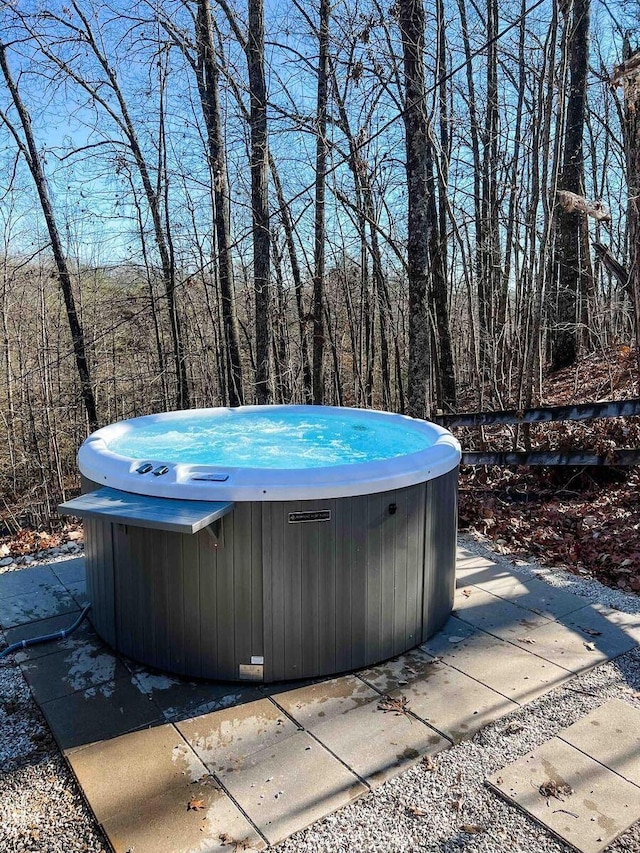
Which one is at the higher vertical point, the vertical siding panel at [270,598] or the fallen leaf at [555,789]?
the vertical siding panel at [270,598]

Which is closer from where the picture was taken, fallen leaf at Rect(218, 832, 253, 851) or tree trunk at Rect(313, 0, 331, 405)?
fallen leaf at Rect(218, 832, 253, 851)

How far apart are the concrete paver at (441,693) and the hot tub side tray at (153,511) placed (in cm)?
105

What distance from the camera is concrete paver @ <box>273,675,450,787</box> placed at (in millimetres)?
2113

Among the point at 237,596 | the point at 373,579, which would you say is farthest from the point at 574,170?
the point at 237,596

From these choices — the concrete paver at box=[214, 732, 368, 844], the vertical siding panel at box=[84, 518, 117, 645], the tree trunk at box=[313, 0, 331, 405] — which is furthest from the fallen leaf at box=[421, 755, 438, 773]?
the tree trunk at box=[313, 0, 331, 405]

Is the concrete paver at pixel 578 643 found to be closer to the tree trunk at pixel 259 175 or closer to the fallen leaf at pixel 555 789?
the fallen leaf at pixel 555 789

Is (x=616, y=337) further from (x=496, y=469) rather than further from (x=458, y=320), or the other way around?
(x=496, y=469)

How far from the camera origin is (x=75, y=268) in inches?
301

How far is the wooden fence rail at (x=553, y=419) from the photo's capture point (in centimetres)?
430

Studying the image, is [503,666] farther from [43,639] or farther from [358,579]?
[43,639]

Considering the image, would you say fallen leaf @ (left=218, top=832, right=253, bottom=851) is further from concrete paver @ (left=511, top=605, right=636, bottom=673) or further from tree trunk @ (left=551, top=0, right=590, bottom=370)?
tree trunk @ (left=551, top=0, right=590, bottom=370)

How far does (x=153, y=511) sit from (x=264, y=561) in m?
0.51

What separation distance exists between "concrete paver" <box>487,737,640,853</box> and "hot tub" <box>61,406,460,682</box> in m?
0.84

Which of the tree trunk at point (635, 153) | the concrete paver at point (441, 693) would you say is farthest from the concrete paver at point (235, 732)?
the tree trunk at point (635, 153)
